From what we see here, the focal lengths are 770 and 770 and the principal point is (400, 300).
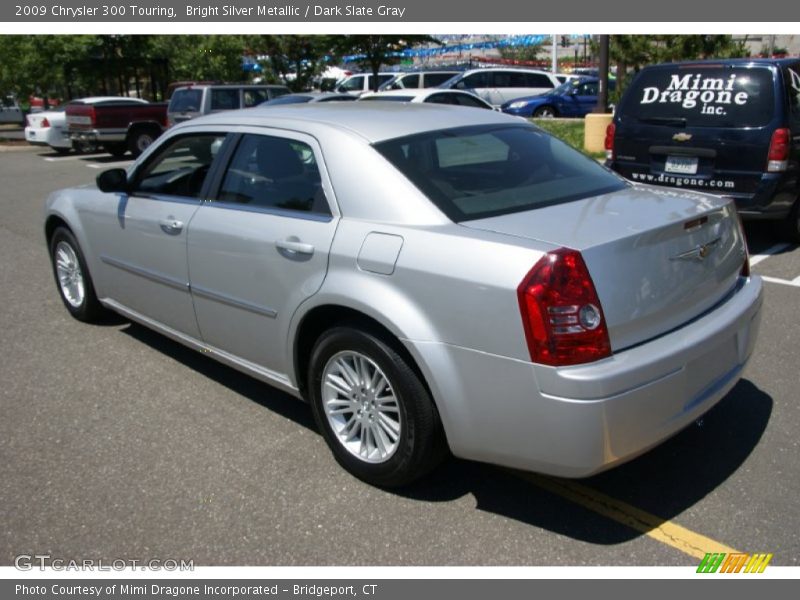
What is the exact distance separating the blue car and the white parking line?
49.1 ft

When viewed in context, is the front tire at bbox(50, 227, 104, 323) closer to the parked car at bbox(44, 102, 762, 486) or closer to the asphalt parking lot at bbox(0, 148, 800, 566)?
the asphalt parking lot at bbox(0, 148, 800, 566)

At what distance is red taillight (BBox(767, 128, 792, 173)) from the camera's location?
6.79m

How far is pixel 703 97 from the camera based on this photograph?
7.18 m

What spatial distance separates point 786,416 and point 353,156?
102 inches

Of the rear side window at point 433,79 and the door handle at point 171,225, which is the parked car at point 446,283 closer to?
the door handle at point 171,225

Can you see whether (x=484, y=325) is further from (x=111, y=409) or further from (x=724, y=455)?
(x=111, y=409)

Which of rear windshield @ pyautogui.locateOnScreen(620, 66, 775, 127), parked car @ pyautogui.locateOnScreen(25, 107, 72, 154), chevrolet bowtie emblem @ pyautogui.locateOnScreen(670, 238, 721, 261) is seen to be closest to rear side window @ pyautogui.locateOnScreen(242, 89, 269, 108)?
parked car @ pyautogui.locateOnScreen(25, 107, 72, 154)

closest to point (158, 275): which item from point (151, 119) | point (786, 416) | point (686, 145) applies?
point (786, 416)

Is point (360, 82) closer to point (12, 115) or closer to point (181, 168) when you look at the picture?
point (12, 115)

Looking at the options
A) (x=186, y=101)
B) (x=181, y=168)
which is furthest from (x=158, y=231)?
(x=186, y=101)

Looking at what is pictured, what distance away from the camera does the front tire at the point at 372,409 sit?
10.4 feet

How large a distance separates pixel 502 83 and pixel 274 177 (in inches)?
836

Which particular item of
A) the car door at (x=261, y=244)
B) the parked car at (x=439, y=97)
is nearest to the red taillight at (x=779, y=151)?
the car door at (x=261, y=244)

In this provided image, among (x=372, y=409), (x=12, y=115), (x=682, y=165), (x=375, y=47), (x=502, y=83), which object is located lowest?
(x=372, y=409)
